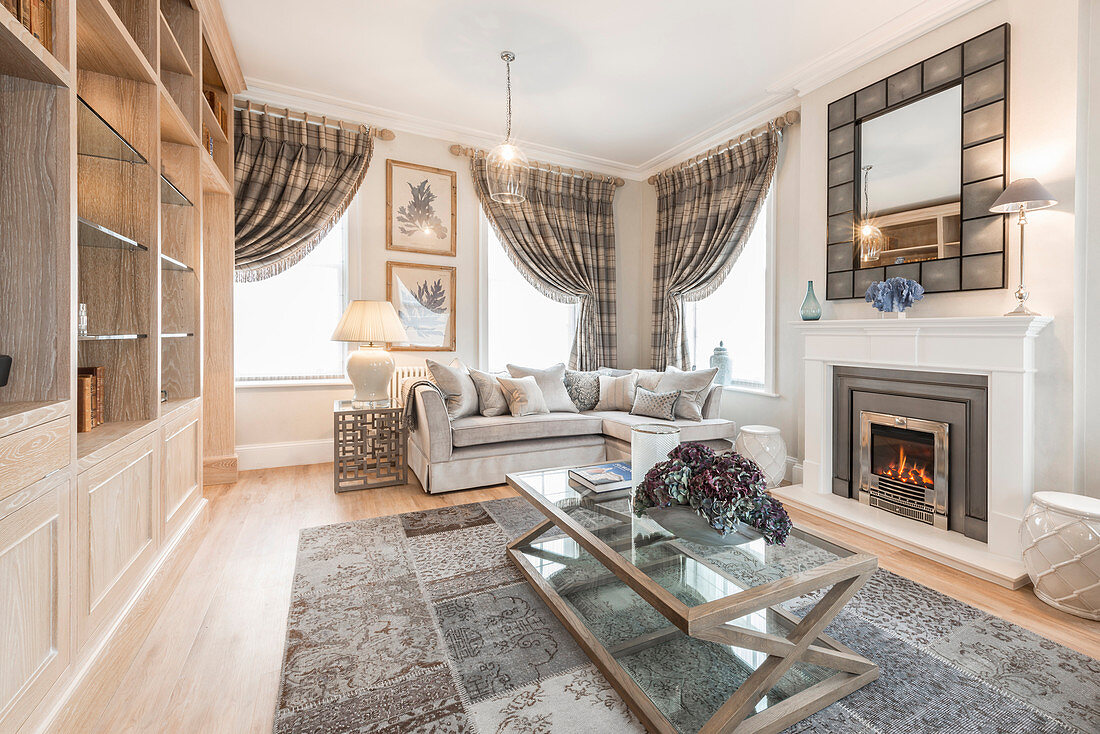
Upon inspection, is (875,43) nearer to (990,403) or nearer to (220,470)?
(990,403)

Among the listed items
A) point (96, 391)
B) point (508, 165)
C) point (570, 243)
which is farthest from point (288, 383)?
point (570, 243)

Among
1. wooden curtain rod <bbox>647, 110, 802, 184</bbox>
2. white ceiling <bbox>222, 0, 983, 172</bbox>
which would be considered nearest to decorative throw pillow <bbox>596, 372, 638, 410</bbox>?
wooden curtain rod <bbox>647, 110, 802, 184</bbox>

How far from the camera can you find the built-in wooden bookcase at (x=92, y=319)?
1287mm

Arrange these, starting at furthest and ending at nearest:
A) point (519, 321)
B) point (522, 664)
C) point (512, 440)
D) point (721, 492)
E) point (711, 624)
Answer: point (519, 321), point (512, 440), point (522, 664), point (721, 492), point (711, 624)

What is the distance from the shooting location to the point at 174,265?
8.46 feet

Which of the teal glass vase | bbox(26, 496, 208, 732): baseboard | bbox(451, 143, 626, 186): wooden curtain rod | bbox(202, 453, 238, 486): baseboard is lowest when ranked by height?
bbox(26, 496, 208, 732): baseboard

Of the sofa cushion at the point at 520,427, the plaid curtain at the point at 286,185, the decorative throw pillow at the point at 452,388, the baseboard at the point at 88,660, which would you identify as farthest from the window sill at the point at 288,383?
the baseboard at the point at 88,660

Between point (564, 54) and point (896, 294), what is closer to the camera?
point (896, 294)

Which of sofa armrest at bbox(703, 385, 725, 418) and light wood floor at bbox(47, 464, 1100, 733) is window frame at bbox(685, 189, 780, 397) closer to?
sofa armrest at bbox(703, 385, 725, 418)

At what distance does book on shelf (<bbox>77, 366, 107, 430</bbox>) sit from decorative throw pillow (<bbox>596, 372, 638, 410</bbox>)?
10.6 feet

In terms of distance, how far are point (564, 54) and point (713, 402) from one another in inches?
107

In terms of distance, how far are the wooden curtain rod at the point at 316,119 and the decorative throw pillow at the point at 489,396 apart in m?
2.20

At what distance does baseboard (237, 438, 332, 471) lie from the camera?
3.91 meters

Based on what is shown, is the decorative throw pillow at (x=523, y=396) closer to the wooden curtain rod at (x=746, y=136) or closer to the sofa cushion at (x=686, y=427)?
the sofa cushion at (x=686, y=427)
